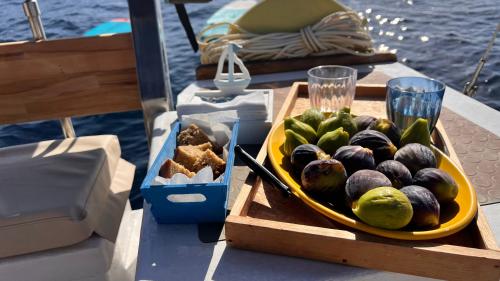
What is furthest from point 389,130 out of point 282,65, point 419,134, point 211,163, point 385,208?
point 282,65

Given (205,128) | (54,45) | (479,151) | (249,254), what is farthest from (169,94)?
(479,151)

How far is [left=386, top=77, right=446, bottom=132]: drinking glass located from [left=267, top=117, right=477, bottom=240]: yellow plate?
0.57 feet

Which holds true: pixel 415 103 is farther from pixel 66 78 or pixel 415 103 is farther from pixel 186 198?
pixel 66 78

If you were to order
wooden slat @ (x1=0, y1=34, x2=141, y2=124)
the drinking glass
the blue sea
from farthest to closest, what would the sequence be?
the blue sea < wooden slat @ (x1=0, y1=34, x2=141, y2=124) < the drinking glass

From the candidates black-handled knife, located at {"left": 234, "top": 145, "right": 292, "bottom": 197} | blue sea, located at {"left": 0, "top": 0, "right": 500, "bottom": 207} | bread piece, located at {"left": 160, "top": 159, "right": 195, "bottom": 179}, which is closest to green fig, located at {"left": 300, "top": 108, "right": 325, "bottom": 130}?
black-handled knife, located at {"left": 234, "top": 145, "right": 292, "bottom": 197}

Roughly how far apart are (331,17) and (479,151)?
1084mm

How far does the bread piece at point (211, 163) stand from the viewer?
3.10 ft

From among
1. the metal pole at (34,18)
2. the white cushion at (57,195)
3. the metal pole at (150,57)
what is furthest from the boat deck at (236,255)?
the metal pole at (34,18)

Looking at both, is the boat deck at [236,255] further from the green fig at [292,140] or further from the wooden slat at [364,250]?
the green fig at [292,140]

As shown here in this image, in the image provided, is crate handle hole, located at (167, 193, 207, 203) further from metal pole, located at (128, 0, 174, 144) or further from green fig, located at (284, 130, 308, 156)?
metal pole, located at (128, 0, 174, 144)

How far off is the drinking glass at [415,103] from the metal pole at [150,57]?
99cm

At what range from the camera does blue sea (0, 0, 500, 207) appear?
13.2 ft

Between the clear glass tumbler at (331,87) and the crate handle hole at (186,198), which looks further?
the clear glass tumbler at (331,87)

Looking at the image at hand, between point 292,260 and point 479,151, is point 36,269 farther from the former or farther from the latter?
point 479,151
